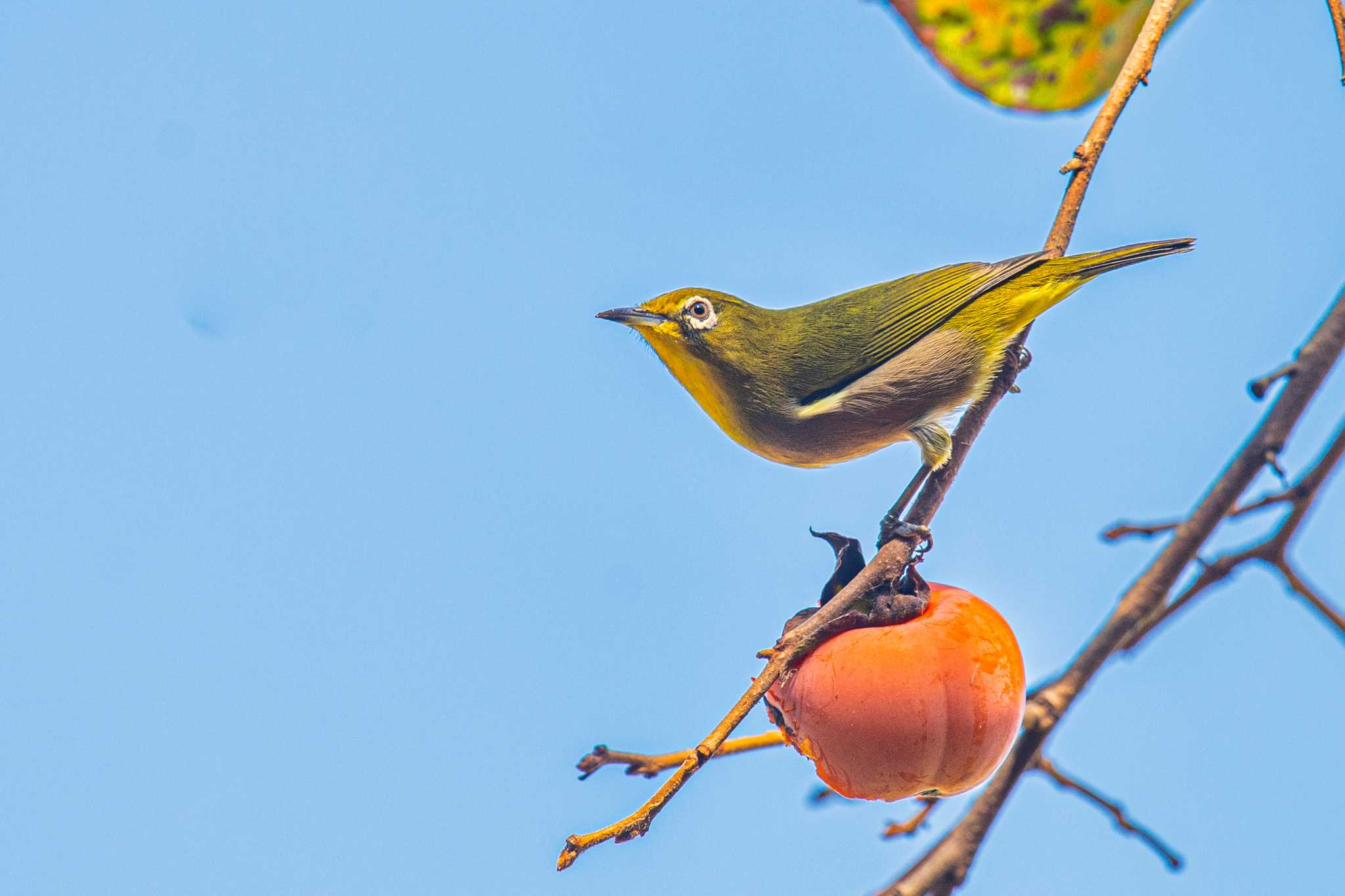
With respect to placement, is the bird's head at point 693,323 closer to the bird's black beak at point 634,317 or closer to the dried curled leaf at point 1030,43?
the bird's black beak at point 634,317

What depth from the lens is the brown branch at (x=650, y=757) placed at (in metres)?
2.91

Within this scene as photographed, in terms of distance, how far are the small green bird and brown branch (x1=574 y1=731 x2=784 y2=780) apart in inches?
53.9

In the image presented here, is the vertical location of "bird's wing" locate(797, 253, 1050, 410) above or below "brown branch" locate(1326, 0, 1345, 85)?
below

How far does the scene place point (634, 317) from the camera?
13.1 ft

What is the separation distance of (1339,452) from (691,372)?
7.05ft

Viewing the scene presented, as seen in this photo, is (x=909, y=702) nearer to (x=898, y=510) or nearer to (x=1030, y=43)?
(x=898, y=510)

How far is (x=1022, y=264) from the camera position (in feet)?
14.4

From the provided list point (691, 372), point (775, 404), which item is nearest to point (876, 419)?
point (775, 404)

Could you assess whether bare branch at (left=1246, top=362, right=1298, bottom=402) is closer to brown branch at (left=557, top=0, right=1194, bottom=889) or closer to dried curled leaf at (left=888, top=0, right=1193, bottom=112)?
brown branch at (left=557, top=0, right=1194, bottom=889)

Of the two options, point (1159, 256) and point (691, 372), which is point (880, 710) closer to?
point (691, 372)

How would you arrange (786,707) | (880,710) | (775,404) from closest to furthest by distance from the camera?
(880,710) → (786,707) → (775,404)

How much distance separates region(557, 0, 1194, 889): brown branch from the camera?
201 centimetres

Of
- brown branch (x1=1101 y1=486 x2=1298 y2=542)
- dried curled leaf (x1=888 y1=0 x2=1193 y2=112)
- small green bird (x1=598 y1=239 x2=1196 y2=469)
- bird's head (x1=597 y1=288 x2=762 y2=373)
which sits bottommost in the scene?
brown branch (x1=1101 y1=486 x2=1298 y2=542)

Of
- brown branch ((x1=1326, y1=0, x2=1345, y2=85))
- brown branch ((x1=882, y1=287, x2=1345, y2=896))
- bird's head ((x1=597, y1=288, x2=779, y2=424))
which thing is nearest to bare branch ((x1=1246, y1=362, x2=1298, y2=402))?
brown branch ((x1=882, y1=287, x2=1345, y2=896))
